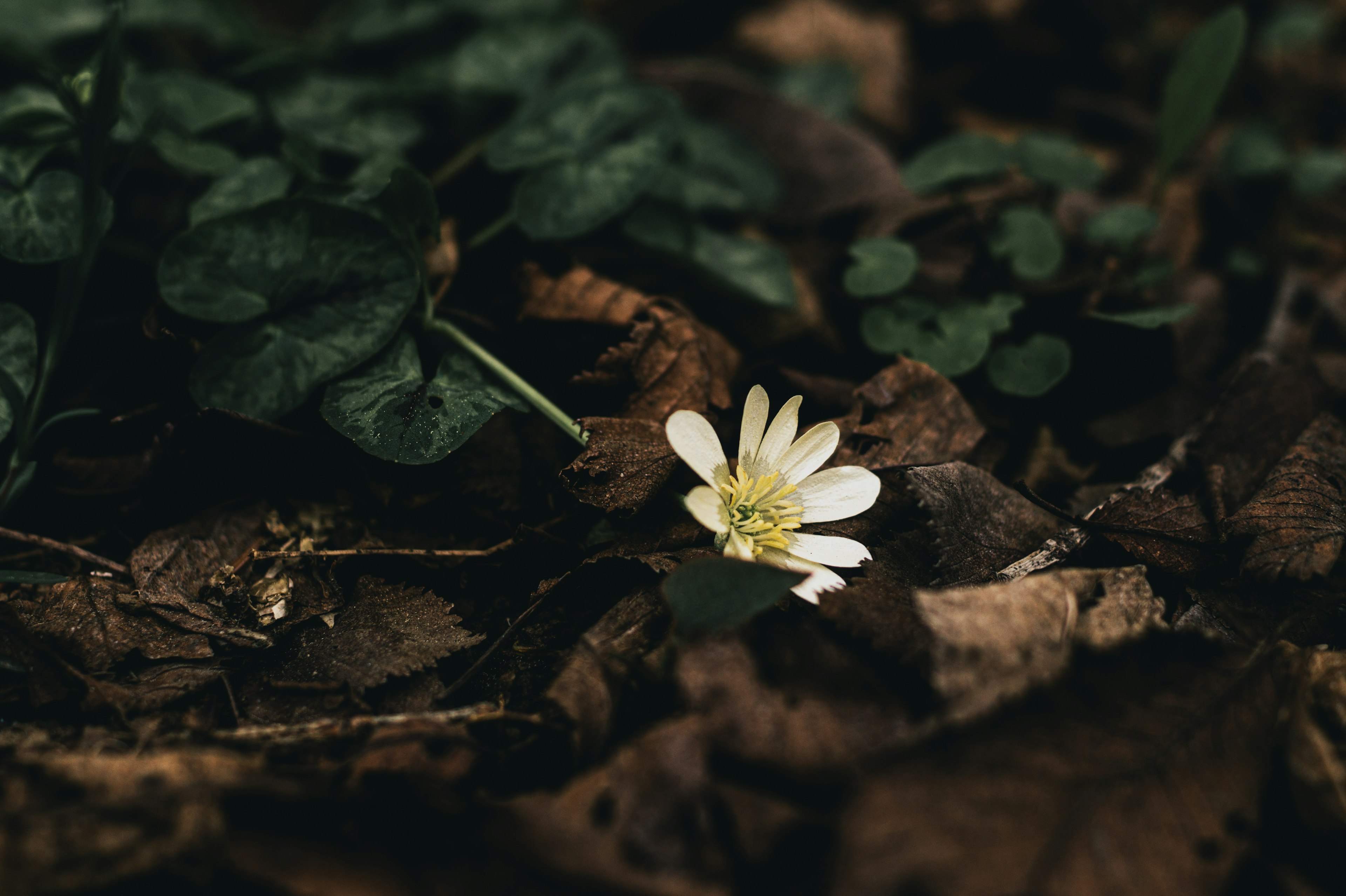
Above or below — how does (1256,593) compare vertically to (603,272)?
below

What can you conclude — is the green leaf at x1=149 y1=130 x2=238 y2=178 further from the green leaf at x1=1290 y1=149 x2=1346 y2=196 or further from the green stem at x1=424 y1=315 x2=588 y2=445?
the green leaf at x1=1290 y1=149 x2=1346 y2=196

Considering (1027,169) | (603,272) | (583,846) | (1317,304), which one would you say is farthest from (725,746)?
(1317,304)

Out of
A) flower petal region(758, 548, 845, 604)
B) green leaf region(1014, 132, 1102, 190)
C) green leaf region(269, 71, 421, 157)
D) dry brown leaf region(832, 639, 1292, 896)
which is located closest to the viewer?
dry brown leaf region(832, 639, 1292, 896)

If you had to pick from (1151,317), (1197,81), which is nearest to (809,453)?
(1151,317)

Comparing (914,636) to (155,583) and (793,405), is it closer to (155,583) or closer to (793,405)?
(793,405)

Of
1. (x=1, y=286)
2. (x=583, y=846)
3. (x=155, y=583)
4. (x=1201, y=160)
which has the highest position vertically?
(x=1201, y=160)

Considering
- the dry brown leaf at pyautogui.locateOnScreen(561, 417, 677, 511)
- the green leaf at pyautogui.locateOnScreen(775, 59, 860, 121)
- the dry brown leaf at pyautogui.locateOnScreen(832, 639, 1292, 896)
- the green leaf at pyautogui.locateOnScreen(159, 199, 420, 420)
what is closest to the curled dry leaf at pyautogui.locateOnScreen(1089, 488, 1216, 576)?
the dry brown leaf at pyautogui.locateOnScreen(832, 639, 1292, 896)

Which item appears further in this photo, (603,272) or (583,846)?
(603,272)
